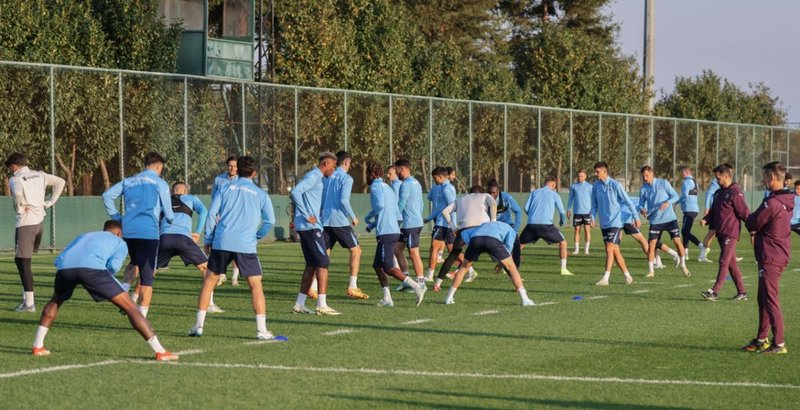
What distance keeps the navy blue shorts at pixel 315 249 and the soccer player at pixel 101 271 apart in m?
4.27

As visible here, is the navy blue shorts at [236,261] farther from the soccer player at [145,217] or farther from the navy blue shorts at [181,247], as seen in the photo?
the navy blue shorts at [181,247]

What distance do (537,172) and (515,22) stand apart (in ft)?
145

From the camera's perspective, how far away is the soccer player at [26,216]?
16.7 metres

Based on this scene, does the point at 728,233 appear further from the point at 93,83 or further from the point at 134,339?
the point at 93,83

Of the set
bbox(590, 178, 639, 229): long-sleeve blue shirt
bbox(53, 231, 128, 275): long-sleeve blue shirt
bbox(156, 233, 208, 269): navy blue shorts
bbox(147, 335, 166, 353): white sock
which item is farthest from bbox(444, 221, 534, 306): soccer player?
bbox(53, 231, 128, 275): long-sleeve blue shirt

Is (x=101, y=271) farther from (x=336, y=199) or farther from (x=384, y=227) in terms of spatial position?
(x=384, y=227)

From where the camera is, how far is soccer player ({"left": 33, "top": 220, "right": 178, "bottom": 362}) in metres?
11.9

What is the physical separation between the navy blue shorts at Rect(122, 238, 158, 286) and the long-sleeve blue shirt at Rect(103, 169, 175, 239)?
0.06 meters

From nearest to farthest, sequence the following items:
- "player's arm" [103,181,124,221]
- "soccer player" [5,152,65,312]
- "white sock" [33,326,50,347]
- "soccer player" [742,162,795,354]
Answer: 1. "white sock" [33,326,50,347]
2. "soccer player" [742,162,795,354]
3. "player's arm" [103,181,124,221]
4. "soccer player" [5,152,65,312]

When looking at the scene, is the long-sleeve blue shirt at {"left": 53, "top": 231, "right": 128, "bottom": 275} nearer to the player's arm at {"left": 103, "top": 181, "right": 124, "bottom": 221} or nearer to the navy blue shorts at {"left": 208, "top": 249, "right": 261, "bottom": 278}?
the navy blue shorts at {"left": 208, "top": 249, "right": 261, "bottom": 278}

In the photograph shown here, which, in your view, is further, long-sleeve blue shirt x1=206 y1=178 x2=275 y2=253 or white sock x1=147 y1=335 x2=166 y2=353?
long-sleeve blue shirt x1=206 y1=178 x2=275 y2=253

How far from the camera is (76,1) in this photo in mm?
40844

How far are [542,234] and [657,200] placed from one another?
2.51 meters

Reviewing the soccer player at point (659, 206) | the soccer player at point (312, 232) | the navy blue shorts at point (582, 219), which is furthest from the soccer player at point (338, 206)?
the navy blue shorts at point (582, 219)
